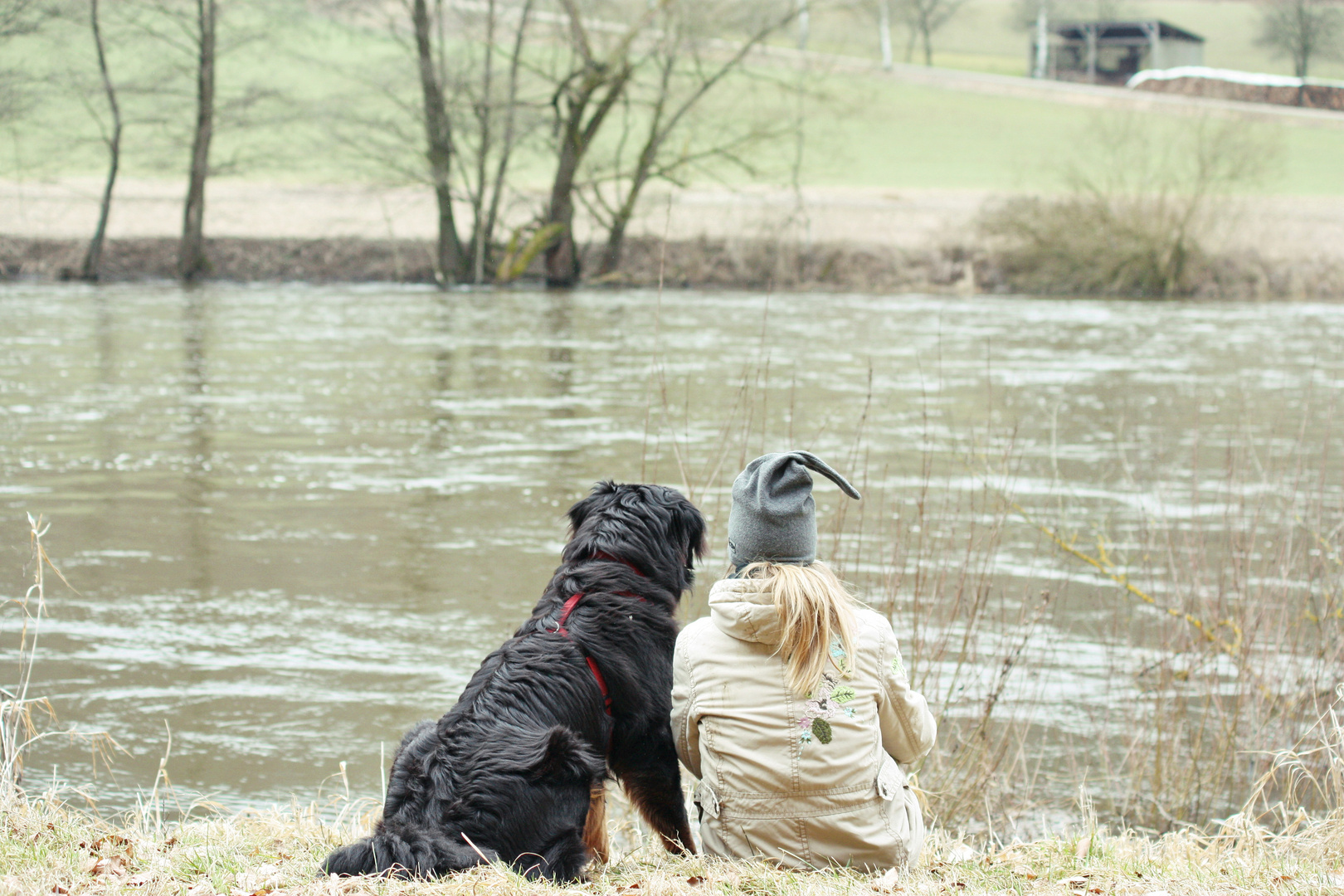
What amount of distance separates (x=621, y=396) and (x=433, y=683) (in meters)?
9.30

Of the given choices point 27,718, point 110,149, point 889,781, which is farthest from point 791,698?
point 110,149

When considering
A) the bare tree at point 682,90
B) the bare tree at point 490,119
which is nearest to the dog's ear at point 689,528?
the bare tree at point 682,90

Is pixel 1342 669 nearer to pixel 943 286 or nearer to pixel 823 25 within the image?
pixel 943 286

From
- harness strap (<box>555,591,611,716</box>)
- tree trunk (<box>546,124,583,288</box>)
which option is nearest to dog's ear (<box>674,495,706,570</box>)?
harness strap (<box>555,591,611,716</box>)

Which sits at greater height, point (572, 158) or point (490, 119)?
point (490, 119)

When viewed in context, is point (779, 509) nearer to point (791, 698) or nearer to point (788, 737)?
point (791, 698)

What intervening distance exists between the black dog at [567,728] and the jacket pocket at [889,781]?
723 mm

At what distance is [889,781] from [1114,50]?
294ft

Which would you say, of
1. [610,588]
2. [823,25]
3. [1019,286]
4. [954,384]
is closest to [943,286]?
[1019,286]

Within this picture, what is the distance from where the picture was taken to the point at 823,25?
36.7m

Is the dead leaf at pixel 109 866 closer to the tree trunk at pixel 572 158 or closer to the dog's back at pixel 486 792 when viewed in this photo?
the dog's back at pixel 486 792

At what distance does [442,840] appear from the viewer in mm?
3004

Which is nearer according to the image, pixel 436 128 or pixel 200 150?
pixel 436 128

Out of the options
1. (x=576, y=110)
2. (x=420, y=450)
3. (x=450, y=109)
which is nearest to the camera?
(x=420, y=450)
